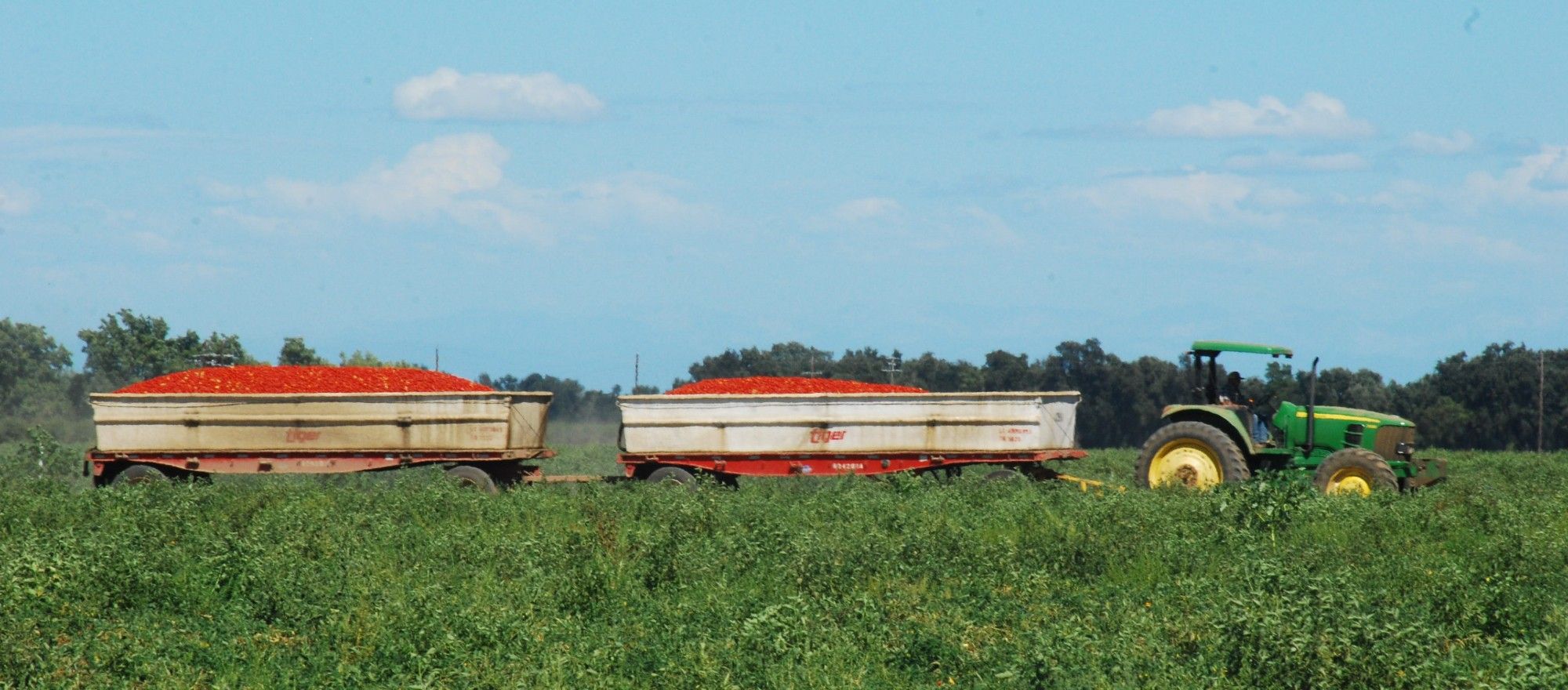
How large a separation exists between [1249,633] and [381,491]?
11977 millimetres

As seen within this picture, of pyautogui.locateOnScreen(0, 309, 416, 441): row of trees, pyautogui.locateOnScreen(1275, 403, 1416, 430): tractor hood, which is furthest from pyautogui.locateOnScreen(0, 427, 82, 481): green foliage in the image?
pyautogui.locateOnScreen(1275, 403, 1416, 430): tractor hood

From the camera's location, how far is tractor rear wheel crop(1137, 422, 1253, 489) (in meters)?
19.3

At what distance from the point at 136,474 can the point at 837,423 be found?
988 centimetres

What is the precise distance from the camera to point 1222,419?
1978 centimetres

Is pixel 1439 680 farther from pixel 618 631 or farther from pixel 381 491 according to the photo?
pixel 381 491

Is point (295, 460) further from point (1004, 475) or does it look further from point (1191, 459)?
point (1191, 459)

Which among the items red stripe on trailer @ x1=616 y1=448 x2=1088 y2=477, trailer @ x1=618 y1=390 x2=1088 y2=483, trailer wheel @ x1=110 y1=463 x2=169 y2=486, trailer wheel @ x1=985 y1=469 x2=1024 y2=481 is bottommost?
trailer wheel @ x1=110 y1=463 x2=169 y2=486

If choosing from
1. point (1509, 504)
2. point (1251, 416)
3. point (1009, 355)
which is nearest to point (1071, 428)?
point (1251, 416)

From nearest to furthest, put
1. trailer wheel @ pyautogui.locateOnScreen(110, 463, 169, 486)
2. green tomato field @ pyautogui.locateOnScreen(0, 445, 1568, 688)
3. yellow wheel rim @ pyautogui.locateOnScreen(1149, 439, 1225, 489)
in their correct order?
green tomato field @ pyautogui.locateOnScreen(0, 445, 1568, 688) → yellow wheel rim @ pyautogui.locateOnScreen(1149, 439, 1225, 489) → trailer wheel @ pyautogui.locateOnScreen(110, 463, 169, 486)

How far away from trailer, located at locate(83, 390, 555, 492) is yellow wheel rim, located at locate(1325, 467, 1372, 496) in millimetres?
10750


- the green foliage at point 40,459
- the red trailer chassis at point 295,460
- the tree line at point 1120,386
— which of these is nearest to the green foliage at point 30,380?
the tree line at point 1120,386

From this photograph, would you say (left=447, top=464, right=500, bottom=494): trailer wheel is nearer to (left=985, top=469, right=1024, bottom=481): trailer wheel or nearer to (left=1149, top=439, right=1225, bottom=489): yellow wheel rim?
(left=985, top=469, right=1024, bottom=481): trailer wheel

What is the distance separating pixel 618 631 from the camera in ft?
33.5

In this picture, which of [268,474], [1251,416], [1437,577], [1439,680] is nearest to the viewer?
[1439,680]
